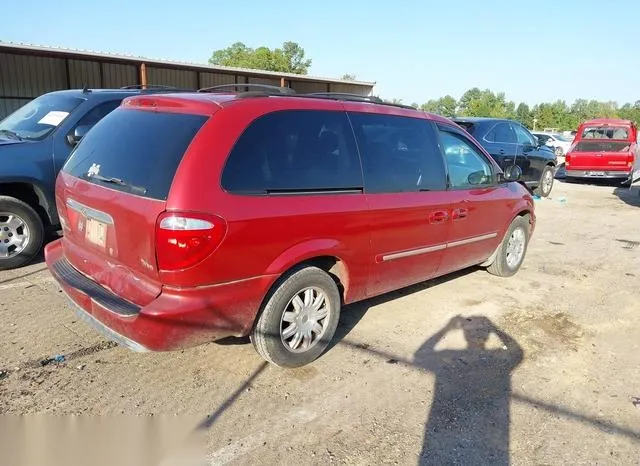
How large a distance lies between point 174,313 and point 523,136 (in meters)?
10.8

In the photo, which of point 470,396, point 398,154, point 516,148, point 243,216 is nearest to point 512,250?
point 398,154

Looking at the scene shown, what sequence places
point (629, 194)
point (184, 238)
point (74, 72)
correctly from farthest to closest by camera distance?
point (74, 72)
point (629, 194)
point (184, 238)

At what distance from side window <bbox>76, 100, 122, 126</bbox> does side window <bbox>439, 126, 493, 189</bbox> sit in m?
3.64

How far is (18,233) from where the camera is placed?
18.0 ft

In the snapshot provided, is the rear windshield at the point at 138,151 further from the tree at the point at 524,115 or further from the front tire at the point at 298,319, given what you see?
the tree at the point at 524,115

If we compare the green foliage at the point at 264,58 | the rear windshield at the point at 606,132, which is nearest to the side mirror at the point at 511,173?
the rear windshield at the point at 606,132

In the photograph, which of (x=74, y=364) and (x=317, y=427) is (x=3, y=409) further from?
(x=317, y=427)

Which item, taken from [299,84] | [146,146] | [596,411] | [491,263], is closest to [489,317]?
[491,263]

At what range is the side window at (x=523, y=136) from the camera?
458 inches

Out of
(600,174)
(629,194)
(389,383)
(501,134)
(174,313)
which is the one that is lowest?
(629,194)

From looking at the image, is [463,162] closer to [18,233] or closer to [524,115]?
[18,233]

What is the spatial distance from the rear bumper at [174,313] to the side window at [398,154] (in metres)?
1.25

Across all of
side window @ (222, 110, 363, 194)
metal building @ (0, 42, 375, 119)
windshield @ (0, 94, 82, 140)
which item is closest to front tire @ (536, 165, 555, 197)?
side window @ (222, 110, 363, 194)

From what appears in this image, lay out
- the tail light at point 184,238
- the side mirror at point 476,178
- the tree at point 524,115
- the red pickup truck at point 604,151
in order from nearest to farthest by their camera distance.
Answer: the tail light at point 184,238 → the side mirror at point 476,178 → the red pickup truck at point 604,151 → the tree at point 524,115
